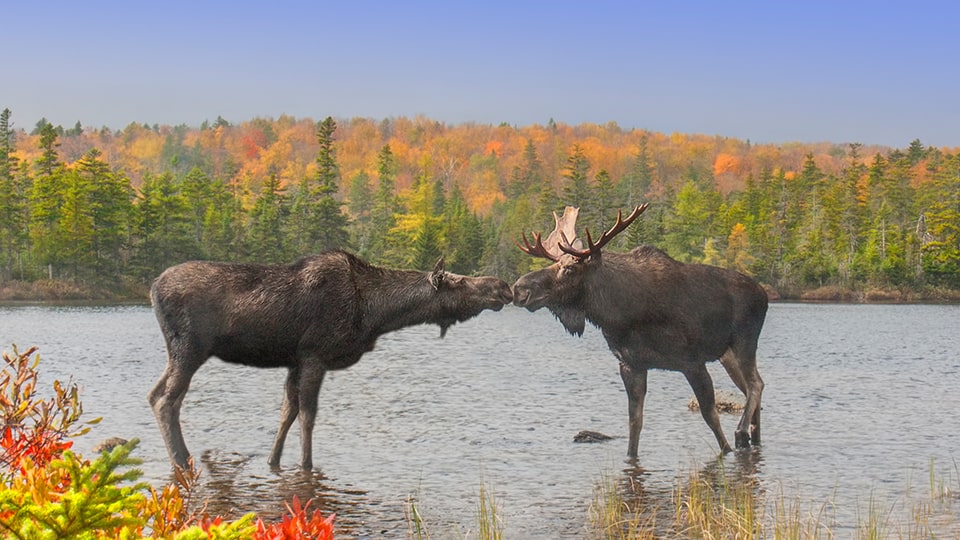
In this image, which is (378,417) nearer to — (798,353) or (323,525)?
(323,525)

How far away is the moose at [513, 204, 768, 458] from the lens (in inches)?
479

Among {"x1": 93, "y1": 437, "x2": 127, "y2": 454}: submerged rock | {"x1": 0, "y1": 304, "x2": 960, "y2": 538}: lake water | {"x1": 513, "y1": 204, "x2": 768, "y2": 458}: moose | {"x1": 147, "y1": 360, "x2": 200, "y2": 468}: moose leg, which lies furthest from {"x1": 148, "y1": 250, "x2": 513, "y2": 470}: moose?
{"x1": 93, "y1": 437, "x2": 127, "y2": 454}: submerged rock

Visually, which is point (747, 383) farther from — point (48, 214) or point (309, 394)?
point (48, 214)

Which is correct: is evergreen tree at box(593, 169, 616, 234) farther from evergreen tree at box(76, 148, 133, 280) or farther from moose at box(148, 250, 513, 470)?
moose at box(148, 250, 513, 470)

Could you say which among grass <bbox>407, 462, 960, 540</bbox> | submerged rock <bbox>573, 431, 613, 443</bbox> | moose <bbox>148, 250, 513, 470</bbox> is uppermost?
moose <bbox>148, 250, 513, 470</bbox>

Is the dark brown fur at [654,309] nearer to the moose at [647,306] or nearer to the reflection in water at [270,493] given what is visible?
the moose at [647,306]

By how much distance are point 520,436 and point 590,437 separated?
3.66 ft

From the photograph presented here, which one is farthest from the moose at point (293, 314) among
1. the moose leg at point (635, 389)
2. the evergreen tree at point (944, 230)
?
the evergreen tree at point (944, 230)

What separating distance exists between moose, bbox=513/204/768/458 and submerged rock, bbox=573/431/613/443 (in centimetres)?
171

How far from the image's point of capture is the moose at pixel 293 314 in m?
11.7

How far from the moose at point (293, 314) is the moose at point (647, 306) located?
2.29 ft

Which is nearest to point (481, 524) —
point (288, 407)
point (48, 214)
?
point (288, 407)

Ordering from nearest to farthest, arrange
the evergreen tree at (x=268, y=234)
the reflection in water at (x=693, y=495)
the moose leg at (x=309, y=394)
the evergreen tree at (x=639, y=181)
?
the reflection in water at (x=693, y=495)
the moose leg at (x=309, y=394)
the evergreen tree at (x=268, y=234)
the evergreen tree at (x=639, y=181)

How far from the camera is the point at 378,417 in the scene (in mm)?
18234
